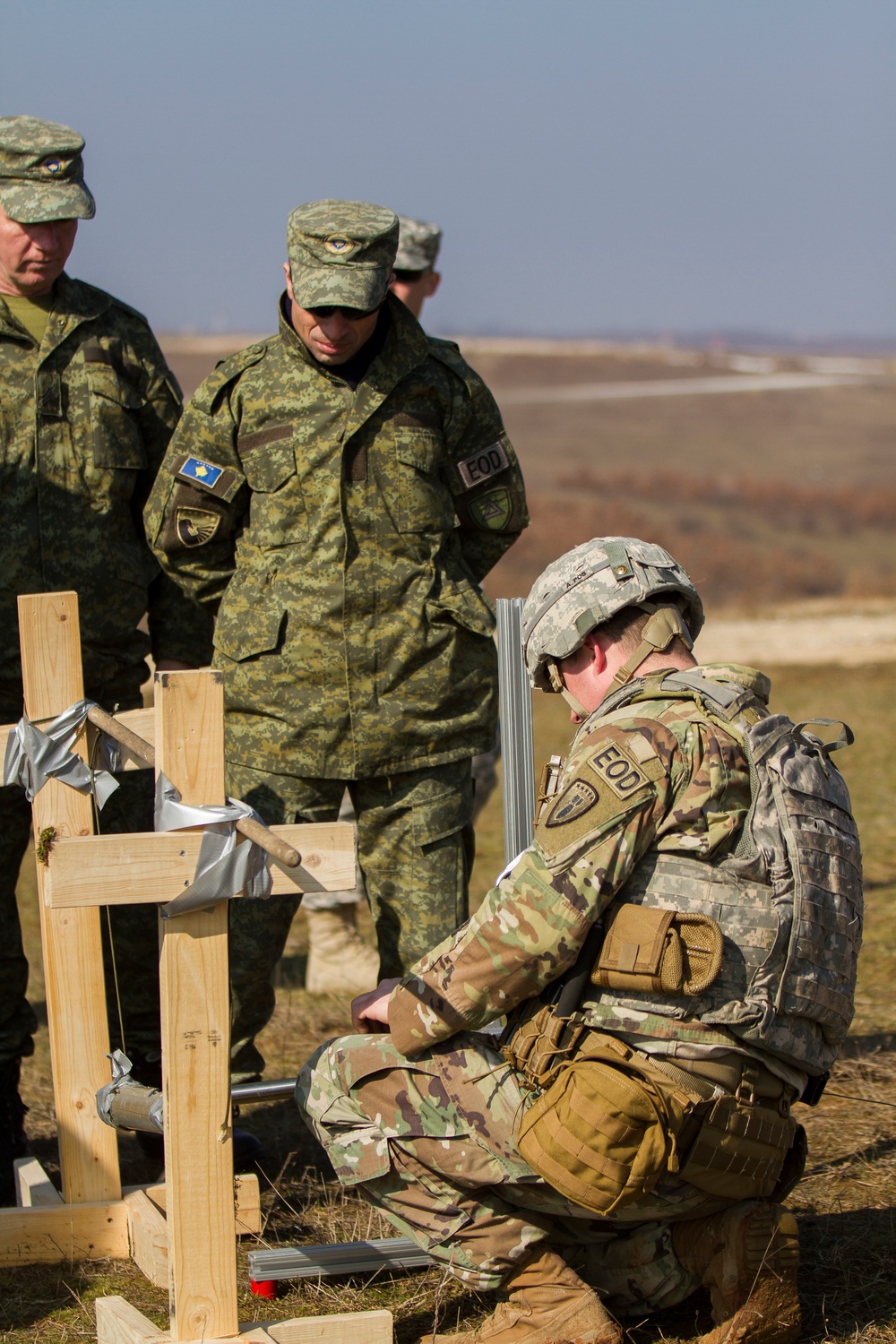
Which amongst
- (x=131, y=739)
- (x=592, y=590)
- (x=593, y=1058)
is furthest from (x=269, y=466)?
(x=593, y=1058)

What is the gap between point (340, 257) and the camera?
405 centimetres

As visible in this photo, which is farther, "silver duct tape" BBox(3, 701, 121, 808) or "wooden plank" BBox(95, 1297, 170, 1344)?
"silver duct tape" BBox(3, 701, 121, 808)

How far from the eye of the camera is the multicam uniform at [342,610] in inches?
164

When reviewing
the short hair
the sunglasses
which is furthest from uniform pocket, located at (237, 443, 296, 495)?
the short hair

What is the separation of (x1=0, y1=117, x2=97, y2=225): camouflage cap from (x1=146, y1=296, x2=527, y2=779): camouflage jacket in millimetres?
660

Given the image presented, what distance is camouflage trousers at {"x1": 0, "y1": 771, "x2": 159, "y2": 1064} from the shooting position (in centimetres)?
436

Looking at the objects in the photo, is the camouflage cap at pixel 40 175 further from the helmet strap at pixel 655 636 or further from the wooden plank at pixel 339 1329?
the wooden plank at pixel 339 1329

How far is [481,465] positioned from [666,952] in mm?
1917

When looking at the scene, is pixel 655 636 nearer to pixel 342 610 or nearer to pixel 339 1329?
pixel 342 610

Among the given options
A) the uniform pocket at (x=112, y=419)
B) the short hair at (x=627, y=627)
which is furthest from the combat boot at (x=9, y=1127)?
the short hair at (x=627, y=627)

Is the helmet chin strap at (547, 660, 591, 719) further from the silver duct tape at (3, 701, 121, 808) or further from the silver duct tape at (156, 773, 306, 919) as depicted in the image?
the silver duct tape at (3, 701, 121, 808)

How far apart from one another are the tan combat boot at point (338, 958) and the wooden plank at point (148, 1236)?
96.1 inches

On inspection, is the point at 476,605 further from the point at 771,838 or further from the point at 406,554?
the point at 771,838

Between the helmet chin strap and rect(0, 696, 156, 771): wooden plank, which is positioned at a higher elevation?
the helmet chin strap
